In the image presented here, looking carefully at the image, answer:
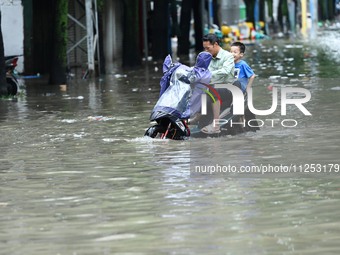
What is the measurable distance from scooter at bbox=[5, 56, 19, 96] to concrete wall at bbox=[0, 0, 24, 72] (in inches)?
255

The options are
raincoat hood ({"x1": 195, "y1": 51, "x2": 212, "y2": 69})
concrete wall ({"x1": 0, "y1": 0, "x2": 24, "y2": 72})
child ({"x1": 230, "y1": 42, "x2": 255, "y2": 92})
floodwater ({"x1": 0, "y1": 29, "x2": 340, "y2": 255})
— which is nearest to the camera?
floodwater ({"x1": 0, "y1": 29, "x2": 340, "y2": 255})

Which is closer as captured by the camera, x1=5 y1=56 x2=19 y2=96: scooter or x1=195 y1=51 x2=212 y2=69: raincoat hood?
x1=195 y1=51 x2=212 y2=69: raincoat hood

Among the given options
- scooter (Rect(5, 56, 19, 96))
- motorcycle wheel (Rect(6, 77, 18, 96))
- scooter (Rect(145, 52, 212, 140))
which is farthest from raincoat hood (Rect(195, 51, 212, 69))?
motorcycle wheel (Rect(6, 77, 18, 96))

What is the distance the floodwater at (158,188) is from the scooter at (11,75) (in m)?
4.72

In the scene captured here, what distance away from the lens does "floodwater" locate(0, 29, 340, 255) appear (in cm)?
878

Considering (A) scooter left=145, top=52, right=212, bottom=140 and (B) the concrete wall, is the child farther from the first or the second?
(B) the concrete wall

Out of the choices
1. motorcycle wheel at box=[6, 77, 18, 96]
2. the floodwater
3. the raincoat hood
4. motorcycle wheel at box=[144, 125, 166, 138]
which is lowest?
the floodwater

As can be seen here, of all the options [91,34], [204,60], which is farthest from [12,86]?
[204,60]

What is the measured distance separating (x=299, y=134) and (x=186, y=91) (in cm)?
168

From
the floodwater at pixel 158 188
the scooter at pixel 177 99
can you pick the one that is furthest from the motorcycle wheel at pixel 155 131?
the floodwater at pixel 158 188

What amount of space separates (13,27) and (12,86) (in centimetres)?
696

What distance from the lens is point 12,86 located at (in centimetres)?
2605

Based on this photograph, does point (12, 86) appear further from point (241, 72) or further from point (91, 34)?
point (241, 72)

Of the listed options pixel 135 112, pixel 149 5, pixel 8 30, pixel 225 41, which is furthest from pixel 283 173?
pixel 225 41
